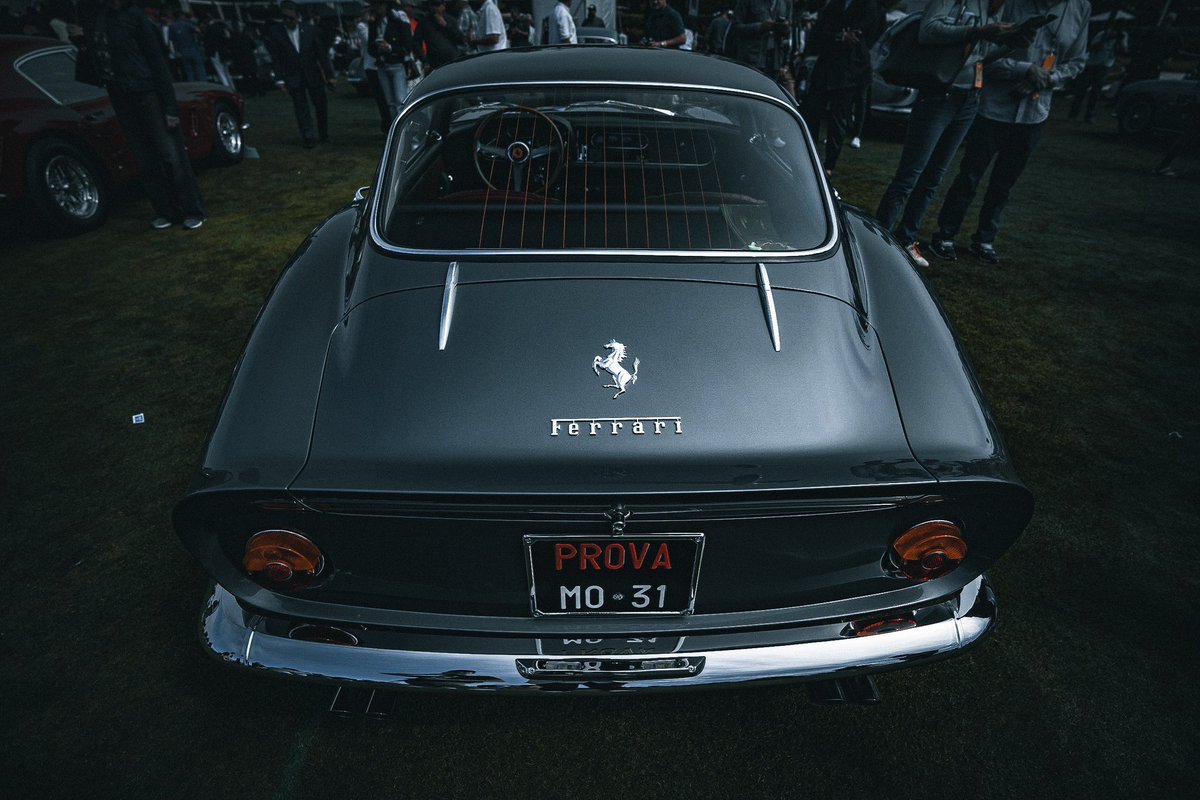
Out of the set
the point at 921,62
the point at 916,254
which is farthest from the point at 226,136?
the point at 916,254

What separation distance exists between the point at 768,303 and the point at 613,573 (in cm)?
81

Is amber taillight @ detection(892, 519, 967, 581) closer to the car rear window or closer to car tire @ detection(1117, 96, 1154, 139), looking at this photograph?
the car rear window

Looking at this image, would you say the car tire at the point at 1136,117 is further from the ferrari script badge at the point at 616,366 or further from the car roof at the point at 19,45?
the car roof at the point at 19,45

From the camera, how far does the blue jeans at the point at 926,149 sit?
4129 mm

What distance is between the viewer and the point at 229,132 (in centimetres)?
760

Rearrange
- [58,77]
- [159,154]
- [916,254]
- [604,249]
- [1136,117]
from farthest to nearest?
[1136,117] → [58,77] → [159,154] → [916,254] → [604,249]

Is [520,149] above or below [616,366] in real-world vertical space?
above

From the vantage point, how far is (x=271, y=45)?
8.38 meters

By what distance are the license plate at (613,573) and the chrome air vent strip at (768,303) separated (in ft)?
1.83

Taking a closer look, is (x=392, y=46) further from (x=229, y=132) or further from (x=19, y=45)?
(x=19, y=45)

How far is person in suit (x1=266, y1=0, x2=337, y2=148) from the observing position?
7980 mm

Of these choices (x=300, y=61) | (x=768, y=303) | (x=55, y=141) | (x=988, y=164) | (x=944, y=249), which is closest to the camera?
(x=768, y=303)

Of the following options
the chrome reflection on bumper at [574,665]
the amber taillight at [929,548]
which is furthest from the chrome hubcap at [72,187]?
the amber taillight at [929,548]

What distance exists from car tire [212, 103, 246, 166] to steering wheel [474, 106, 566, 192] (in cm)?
668
